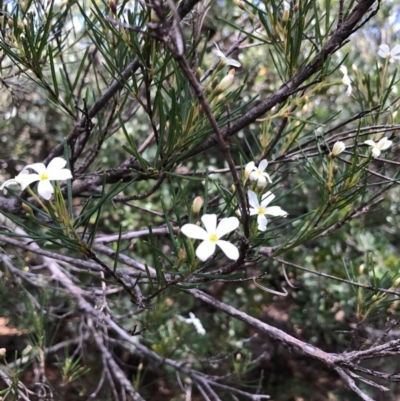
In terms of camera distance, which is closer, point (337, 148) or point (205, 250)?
point (205, 250)

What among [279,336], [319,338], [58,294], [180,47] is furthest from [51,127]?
[180,47]

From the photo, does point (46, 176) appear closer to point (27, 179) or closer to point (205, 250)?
point (27, 179)

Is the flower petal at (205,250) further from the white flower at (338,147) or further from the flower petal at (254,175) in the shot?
the white flower at (338,147)

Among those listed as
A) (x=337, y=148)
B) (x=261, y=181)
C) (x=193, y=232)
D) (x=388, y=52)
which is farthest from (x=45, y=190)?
(x=388, y=52)

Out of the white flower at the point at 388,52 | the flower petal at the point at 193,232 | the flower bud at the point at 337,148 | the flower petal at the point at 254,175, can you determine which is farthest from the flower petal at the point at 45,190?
the white flower at the point at 388,52

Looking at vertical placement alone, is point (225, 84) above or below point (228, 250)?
above

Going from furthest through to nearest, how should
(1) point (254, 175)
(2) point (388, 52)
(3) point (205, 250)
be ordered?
(2) point (388, 52) < (1) point (254, 175) < (3) point (205, 250)

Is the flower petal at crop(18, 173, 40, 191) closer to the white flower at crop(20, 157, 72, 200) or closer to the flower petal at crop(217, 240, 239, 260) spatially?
the white flower at crop(20, 157, 72, 200)

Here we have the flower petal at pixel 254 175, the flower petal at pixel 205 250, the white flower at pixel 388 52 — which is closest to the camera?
the flower petal at pixel 205 250
